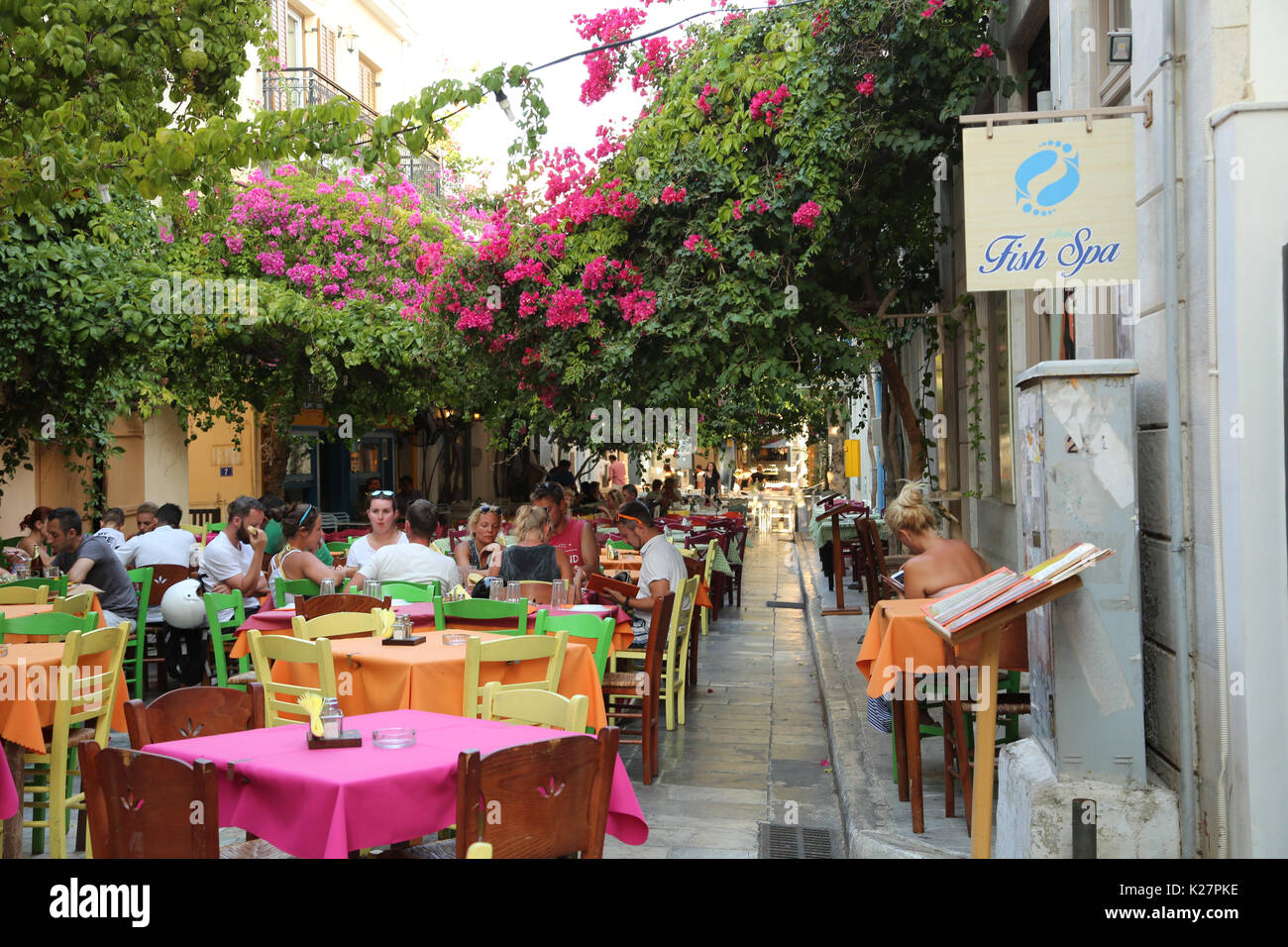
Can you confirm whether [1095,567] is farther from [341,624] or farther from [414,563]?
[414,563]

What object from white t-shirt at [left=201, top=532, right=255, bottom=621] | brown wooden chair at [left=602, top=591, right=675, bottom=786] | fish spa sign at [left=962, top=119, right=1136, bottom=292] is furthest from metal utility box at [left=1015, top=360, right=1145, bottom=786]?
white t-shirt at [left=201, top=532, right=255, bottom=621]

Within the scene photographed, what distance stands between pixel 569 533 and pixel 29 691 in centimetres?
544

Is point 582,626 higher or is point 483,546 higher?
point 483,546

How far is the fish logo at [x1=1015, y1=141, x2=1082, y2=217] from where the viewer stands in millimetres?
4852

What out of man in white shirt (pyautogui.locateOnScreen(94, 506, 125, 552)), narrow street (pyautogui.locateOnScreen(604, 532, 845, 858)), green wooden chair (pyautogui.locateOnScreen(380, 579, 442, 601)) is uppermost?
man in white shirt (pyautogui.locateOnScreen(94, 506, 125, 552))

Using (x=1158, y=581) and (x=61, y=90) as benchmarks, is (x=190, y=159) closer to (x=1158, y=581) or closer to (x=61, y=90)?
(x=61, y=90)

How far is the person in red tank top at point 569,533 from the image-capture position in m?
10.1

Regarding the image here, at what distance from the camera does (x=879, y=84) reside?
30.6 feet

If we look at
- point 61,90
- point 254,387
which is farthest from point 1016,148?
point 254,387

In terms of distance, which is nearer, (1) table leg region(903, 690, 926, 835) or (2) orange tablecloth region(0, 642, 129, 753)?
(2) orange tablecloth region(0, 642, 129, 753)

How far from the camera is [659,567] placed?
880 cm

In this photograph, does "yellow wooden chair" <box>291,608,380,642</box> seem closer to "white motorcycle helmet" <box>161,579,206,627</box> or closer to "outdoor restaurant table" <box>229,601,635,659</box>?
"outdoor restaurant table" <box>229,601,635,659</box>

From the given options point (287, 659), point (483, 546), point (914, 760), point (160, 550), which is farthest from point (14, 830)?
point (160, 550)

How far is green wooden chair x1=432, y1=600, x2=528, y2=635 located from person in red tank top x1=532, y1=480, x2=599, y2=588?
283 centimetres
